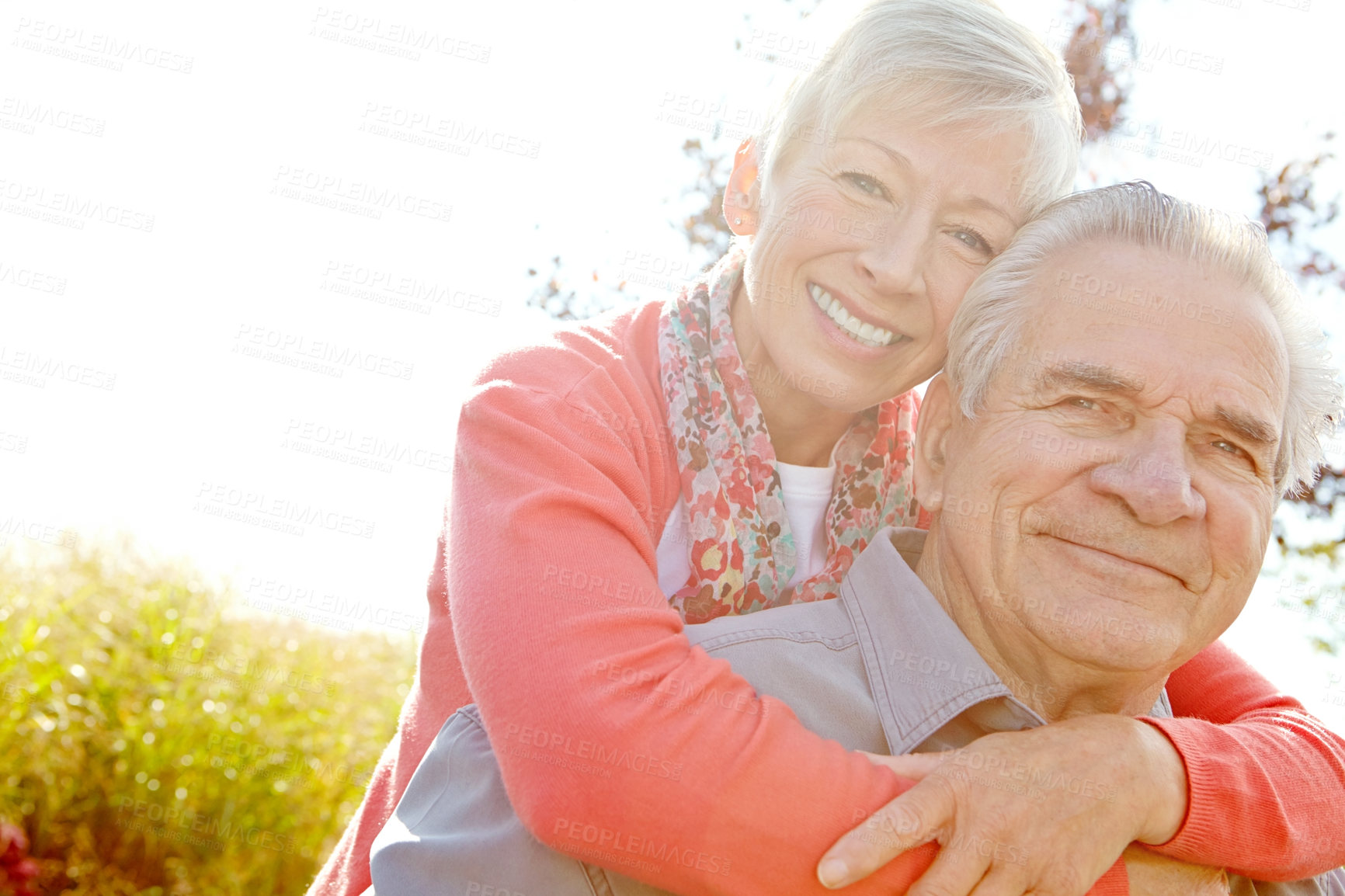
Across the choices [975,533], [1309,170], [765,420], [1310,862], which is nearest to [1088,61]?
[1309,170]

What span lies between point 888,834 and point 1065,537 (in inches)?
31.6

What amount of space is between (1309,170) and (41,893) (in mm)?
5697

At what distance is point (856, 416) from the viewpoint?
9.66 ft

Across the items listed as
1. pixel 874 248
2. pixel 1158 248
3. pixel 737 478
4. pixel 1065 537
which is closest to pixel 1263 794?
pixel 1065 537

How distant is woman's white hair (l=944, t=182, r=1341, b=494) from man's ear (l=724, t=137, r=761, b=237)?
0.78 m

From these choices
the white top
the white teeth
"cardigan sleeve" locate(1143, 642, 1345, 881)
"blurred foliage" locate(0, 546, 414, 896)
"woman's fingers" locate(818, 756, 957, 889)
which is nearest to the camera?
"woman's fingers" locate(818, 756, 957, 889)

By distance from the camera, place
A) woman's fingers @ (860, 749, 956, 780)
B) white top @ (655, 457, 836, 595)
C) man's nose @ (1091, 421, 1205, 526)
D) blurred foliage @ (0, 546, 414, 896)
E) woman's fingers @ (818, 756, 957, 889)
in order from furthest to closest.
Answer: blurred foliage @ (0, 546, 414, 896) < white top @ (655, 457, 836, 595) < man's nose @ (1091, 421, 1205, 526) < woman's fingers @ (860, 749, 956, 780) < woman's fingers @ (818, 756, 957, 889)

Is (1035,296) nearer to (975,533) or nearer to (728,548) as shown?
(975,533)

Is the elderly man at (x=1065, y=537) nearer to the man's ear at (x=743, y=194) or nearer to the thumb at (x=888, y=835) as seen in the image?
the thumb at (x=888, y=835)

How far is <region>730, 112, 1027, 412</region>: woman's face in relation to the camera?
7.91 feet

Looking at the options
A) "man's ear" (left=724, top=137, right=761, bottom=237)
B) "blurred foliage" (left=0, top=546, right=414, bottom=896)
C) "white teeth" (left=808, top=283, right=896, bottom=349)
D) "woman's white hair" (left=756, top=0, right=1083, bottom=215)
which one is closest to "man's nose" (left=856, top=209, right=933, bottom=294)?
"white teeth" (left=808, top=283, right=896, bottom=349)

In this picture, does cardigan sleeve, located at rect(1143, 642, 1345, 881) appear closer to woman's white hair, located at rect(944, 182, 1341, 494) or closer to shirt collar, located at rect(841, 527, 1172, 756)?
shirt collar, located at rect(841, 527, 1172, 756)

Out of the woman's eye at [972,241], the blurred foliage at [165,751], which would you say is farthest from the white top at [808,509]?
the blurred foliage at [165,751]

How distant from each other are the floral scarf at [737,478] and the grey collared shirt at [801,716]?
221 millimetres
